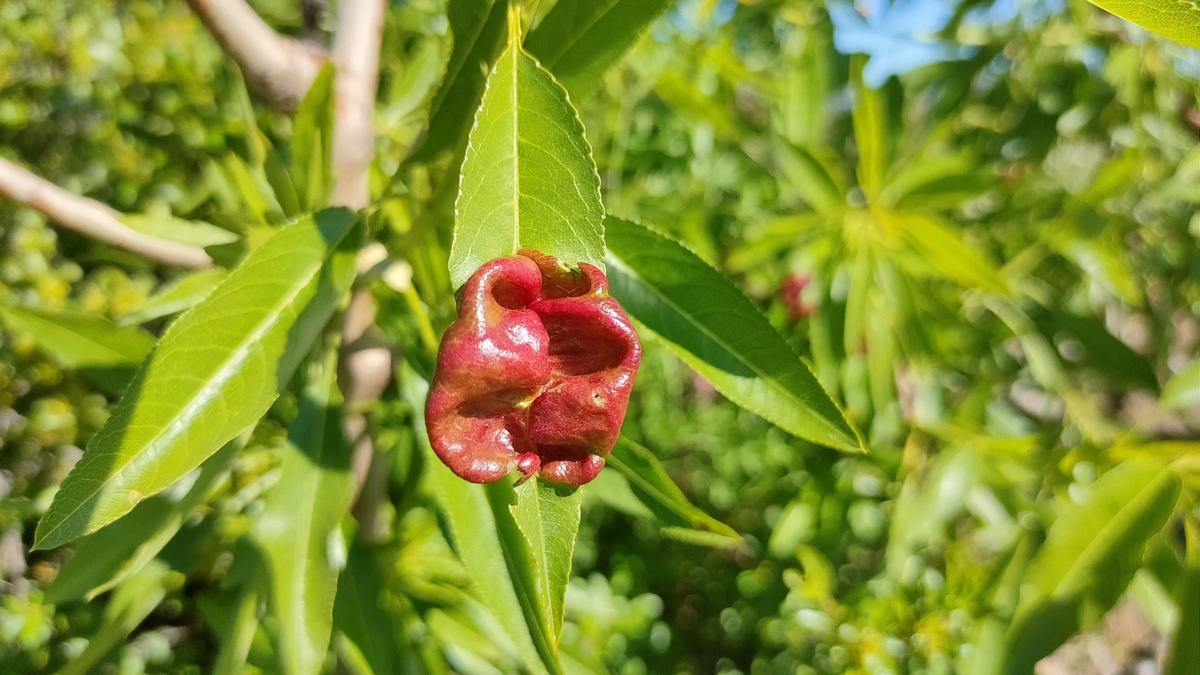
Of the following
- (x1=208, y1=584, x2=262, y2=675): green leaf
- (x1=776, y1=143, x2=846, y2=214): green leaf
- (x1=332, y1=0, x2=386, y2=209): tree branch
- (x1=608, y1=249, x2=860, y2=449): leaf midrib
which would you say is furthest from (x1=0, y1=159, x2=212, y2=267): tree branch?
(x1=776, y1=143, x2=846, y2=214): green leaf

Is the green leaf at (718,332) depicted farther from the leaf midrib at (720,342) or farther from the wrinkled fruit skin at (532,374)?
the wrinkled fruit skin at (532,374)

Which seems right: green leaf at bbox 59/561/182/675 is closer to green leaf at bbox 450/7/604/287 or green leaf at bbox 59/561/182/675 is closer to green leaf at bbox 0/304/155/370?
green leaf at bbox 0/304/155/370

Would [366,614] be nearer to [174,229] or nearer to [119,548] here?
[119,548]

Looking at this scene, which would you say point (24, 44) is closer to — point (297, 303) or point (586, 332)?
point (297, 303)

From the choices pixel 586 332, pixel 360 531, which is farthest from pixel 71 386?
pixel 586 332

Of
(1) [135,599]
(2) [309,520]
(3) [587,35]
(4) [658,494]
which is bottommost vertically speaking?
(1) [135,599]

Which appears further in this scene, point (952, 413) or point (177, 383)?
point (952, 413)

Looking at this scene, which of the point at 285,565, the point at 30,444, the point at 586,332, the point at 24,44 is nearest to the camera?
the point at 586,332

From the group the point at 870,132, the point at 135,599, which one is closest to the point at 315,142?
the point at 135,599
